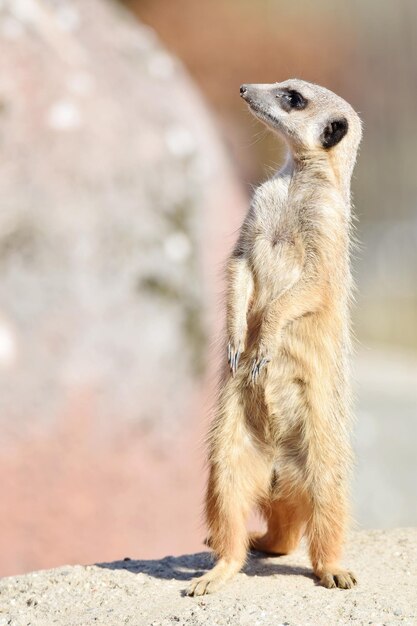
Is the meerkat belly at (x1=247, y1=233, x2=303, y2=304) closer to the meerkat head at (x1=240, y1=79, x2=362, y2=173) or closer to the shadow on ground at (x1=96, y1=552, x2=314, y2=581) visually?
the meerkat head at (x1=240, y1=79, x2=362, y2=173)

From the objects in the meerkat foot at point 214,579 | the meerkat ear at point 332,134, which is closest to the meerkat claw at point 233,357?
the meerkat foot at point 214,579

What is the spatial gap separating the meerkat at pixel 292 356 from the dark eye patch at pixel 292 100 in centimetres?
1

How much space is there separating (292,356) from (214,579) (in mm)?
691

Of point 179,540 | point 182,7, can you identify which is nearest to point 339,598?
point 179,540

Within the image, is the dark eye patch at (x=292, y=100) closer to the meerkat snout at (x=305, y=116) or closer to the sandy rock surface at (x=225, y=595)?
the meerkat snout at (x=305, y=116)

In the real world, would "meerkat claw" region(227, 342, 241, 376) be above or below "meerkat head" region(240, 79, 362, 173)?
below

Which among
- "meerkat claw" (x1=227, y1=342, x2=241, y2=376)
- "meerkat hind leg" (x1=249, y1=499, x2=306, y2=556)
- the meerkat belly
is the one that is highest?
the meerkat belly

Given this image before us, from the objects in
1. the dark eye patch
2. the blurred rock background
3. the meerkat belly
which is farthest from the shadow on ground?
the blurred rock background

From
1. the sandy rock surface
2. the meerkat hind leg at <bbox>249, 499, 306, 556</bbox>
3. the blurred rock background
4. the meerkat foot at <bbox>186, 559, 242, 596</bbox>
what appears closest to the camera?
the sandy rock surface

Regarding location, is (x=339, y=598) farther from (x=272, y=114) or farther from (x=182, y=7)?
(x=182, y=7)

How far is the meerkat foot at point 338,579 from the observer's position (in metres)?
3.10

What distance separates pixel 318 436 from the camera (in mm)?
3170

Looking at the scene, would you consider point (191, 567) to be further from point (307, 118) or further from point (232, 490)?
point (307, 118)

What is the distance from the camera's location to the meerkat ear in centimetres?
328
